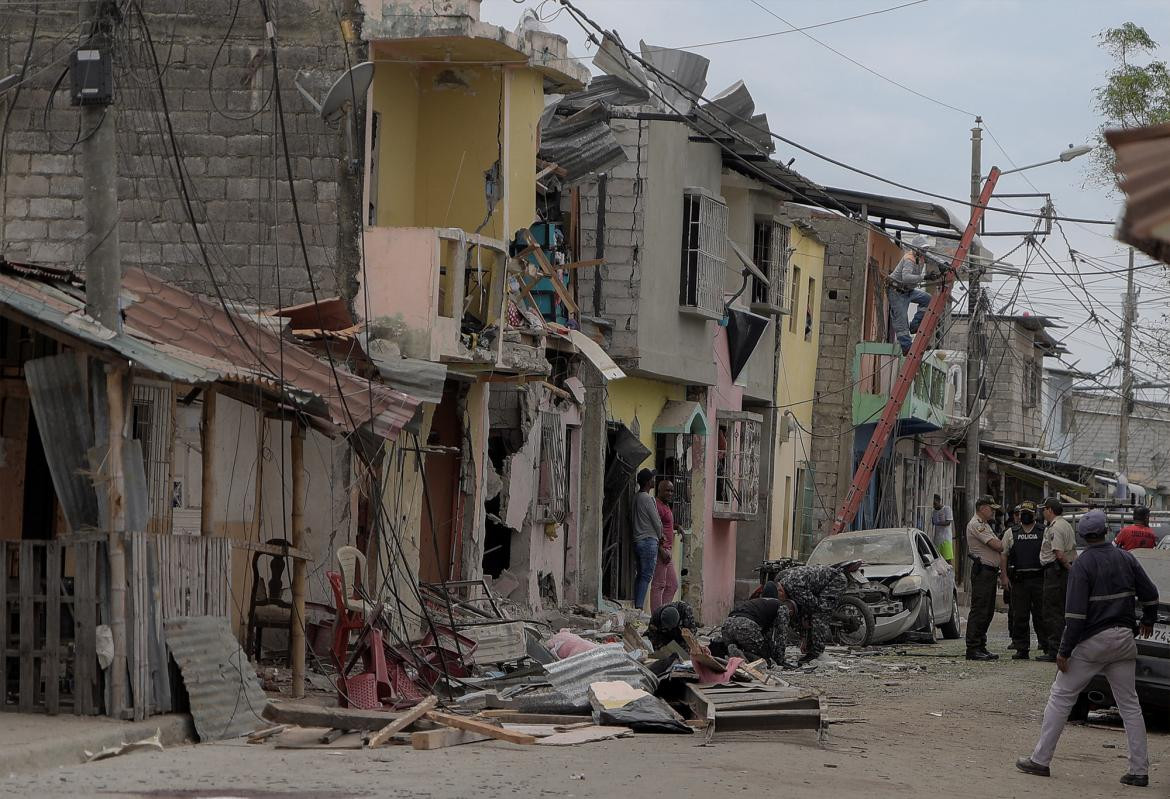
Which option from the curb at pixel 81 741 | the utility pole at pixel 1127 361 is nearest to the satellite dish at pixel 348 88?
the curb at pixel 81 741

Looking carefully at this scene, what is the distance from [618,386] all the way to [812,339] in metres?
12.3

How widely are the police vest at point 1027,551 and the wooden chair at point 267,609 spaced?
367 inches

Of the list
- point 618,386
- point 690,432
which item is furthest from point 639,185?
point 690,432

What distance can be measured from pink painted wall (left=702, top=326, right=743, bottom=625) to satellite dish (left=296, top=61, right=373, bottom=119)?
12180 millimetres

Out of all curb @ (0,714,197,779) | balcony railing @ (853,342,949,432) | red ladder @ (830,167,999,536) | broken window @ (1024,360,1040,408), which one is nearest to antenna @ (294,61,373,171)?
curb @ (0,714,197,779)

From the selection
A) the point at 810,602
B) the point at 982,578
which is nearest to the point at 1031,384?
the point at 982,578

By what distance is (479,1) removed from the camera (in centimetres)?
1802

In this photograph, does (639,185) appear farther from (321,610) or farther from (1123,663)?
(1123,663)

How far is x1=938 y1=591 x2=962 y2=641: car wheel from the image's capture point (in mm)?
25750

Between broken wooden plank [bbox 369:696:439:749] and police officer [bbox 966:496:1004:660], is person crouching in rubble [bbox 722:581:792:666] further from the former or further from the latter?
broken wooden plank [bbox 369:696:439:749]

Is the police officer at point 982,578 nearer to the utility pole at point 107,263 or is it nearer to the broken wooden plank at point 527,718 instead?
the broken wooden plank at point 527,718

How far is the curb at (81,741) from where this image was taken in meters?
10.0

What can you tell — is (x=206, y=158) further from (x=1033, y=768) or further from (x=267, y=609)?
(x=1033, y=768)

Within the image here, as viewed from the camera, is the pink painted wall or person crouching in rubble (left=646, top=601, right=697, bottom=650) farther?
the pink painted wall
